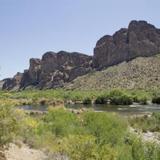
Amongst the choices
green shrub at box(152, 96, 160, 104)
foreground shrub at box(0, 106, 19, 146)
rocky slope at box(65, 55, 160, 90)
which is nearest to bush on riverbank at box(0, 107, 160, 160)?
foreground shrub at box(0, 106, 19, 146)

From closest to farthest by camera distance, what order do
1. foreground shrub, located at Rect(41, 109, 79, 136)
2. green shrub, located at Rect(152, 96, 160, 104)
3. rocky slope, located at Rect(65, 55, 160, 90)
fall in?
foreground shrub, located at Rect(41, 109, 79, 136) < green shrub, located at Rect(152, 96, 160, 104) < rocky slope, located at Rect(65, 55, 160, 90)

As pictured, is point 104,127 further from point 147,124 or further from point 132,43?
point 132,43

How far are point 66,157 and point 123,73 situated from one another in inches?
5010

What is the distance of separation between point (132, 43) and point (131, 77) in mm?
48921

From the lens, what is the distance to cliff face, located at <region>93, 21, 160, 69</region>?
17200cm

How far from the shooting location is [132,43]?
182750 mm

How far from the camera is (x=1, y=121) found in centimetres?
1762

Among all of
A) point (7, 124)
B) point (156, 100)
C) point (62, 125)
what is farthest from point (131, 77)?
point (7, 124)

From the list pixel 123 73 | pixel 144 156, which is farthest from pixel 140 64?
pixel 144 156

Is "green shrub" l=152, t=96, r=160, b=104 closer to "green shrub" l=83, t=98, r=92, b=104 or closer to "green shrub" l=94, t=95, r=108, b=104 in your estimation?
"green shrub" l=94, t=95, r=108, b=104

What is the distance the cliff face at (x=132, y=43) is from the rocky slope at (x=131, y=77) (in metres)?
13.8

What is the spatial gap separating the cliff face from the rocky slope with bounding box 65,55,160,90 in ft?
45.4

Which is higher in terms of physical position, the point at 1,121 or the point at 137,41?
the point at 137,41

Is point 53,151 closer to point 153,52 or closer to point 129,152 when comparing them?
point 129,152
